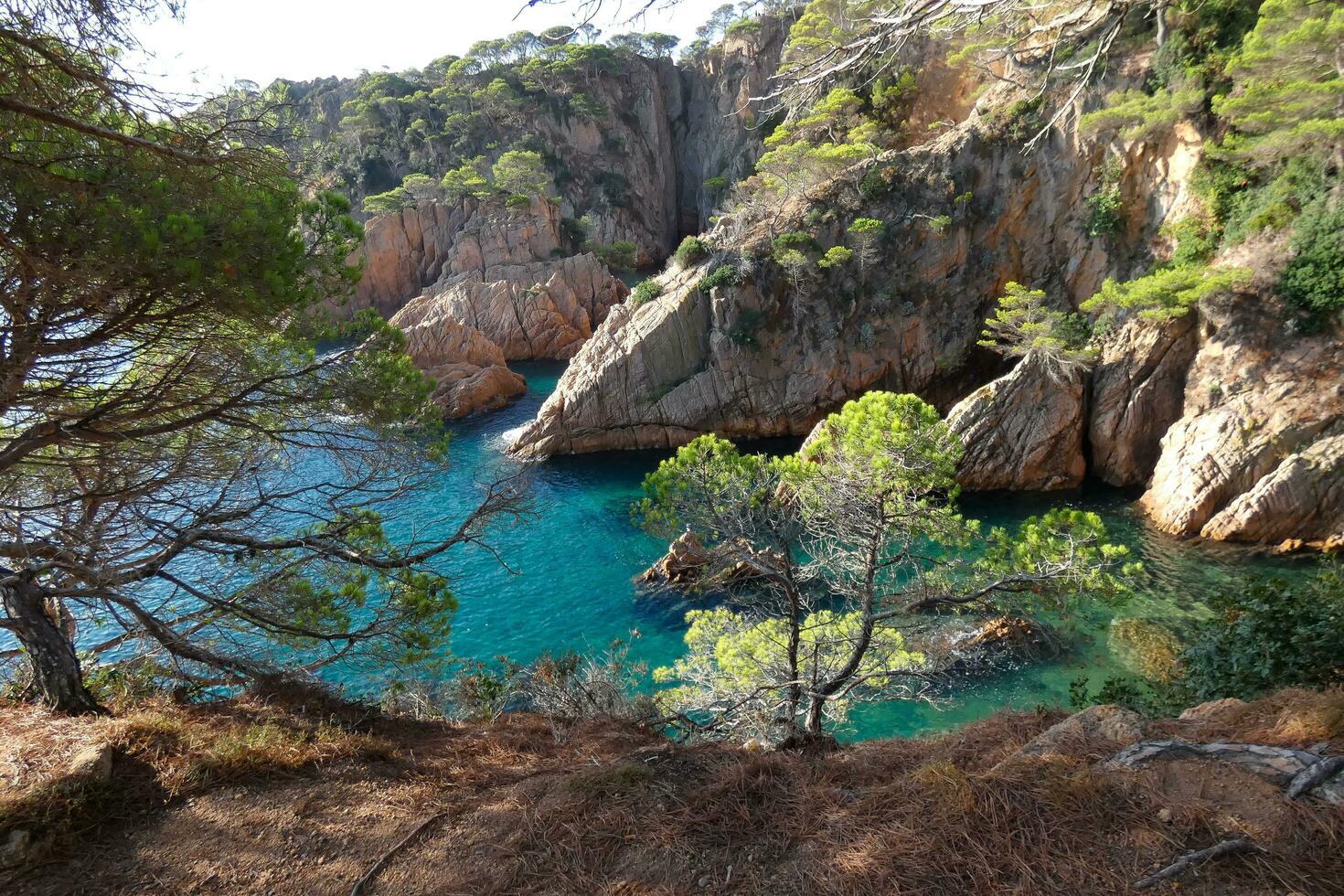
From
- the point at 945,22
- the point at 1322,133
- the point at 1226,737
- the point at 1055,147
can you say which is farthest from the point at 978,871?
the point at 1055,147

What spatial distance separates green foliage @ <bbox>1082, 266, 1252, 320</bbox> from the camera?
520 inches

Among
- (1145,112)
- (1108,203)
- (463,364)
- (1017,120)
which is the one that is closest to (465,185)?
(463,364)

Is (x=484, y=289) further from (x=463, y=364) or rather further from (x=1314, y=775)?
(x=1314, y=775)

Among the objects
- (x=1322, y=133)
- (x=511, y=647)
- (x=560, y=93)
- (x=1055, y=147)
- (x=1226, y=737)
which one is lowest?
(x=511, y=647)

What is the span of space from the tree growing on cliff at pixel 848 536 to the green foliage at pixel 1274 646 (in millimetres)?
1153

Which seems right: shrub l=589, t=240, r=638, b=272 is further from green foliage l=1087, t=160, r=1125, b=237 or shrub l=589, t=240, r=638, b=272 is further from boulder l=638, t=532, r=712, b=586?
boulder l=638, t=532, r=712, b=586

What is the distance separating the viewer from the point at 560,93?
151 ft

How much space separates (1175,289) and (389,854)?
17308 millimetres

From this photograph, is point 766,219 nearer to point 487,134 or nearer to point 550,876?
point 550,876

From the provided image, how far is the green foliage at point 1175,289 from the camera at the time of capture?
13.2 m

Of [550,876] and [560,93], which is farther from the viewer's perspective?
[560,93]

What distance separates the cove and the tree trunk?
12.8ft

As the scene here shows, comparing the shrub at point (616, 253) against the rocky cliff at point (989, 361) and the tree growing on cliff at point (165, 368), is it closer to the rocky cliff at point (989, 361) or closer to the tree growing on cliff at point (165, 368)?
the rocky cliff at point (989, 361)

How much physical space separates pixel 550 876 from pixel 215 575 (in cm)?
728
